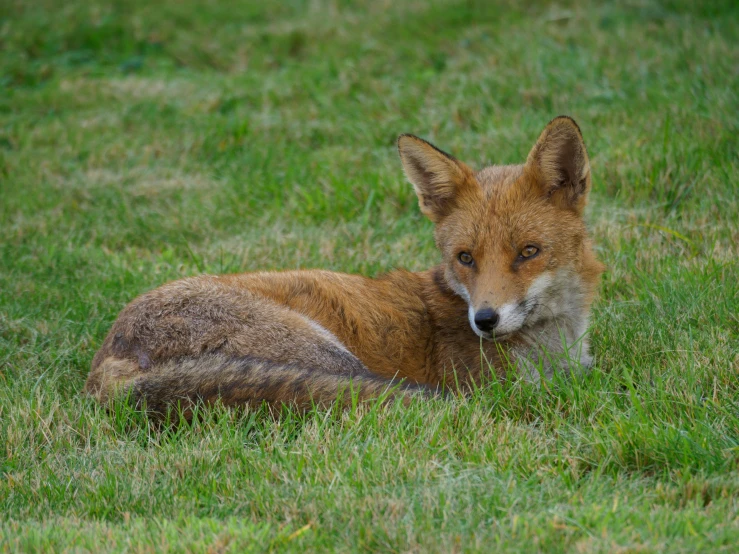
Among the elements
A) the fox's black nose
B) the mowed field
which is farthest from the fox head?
the mowed field

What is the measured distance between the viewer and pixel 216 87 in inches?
420

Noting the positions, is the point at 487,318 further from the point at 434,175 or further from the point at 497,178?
the point at 434,175

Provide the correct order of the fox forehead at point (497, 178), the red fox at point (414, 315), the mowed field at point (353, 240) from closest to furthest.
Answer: the mowed field at point (353, 240) < the red fox at point (414, 315) < the fox forehead at point (497, 178)

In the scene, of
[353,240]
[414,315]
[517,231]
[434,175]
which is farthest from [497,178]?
[353,240]

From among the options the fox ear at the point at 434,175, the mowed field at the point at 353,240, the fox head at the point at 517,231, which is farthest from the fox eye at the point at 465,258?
the mowed field at the point at 353,240

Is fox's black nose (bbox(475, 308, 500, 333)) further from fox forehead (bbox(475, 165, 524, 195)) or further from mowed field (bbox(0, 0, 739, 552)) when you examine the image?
fox forehead (bbox(475, 165, 524, 195))

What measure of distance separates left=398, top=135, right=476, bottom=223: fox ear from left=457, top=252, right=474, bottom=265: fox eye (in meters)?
0.41

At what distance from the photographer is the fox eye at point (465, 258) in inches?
194

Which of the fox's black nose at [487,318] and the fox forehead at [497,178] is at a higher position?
the fox forehead at [497,178]

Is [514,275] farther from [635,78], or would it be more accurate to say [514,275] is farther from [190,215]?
[635,78]

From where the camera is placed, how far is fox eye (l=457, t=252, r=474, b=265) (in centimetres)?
492

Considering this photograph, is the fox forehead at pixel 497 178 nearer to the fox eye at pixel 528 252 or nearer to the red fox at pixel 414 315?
the red fox at pixel 414 315

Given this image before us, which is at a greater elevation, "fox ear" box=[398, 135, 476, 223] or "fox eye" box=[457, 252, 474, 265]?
"fox ear" box=[398, 135, 476, 223]

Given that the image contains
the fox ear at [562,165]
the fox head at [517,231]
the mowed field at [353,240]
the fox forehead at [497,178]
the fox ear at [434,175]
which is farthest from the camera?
the fox ear at [434,175]
